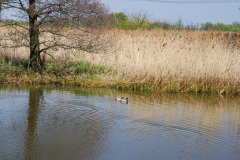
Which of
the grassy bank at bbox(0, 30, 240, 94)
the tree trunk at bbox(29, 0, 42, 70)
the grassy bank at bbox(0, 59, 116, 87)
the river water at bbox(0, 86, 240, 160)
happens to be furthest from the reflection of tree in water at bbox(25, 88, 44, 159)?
the tree trunk at bbox(29, 0, 42, 70)

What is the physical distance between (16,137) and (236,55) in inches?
327

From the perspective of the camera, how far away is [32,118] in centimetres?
592

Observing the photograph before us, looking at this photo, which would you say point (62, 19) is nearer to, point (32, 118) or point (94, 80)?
point (94, 80)

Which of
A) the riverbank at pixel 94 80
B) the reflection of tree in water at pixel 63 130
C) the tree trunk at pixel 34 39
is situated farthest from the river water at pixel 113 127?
the tree trunk at pixel 34 39

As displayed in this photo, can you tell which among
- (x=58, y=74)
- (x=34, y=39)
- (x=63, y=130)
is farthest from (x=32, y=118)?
(x=34, y=39)

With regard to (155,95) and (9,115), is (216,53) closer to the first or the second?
(155,95)

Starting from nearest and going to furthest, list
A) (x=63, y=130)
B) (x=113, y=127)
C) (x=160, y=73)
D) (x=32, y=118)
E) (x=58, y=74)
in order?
(x=63, y=130) → (x=113, y=127) → (x=32, y=118) → (x=160, y=73) → (x=58, y=74)

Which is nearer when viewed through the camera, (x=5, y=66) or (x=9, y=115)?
(x=9, y=115)

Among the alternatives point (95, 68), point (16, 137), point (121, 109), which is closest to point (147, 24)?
point (95, 68)

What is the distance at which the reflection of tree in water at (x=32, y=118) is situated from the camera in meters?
4.37

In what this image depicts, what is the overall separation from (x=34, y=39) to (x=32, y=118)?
215 inches

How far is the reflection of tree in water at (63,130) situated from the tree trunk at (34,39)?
11.7 feet

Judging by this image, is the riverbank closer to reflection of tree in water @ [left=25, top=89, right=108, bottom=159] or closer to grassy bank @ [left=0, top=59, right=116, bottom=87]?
grassy bank @ [left=0, top=59, right=116, bottom=87]

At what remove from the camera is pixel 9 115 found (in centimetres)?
604
